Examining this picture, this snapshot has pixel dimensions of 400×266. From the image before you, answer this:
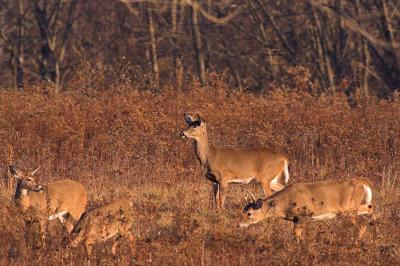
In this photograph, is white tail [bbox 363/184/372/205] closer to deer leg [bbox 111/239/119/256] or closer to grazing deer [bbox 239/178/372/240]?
grazing deer [bbox 239/178/372/240]

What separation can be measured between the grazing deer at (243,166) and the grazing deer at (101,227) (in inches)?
156

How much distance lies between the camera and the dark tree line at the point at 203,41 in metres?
26.7

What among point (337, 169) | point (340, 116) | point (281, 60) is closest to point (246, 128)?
point (340, 116)

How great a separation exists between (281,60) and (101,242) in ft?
67.1

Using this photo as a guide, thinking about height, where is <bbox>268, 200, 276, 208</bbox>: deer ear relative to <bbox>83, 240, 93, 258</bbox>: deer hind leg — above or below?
below

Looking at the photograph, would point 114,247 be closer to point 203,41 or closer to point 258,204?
point 258,204

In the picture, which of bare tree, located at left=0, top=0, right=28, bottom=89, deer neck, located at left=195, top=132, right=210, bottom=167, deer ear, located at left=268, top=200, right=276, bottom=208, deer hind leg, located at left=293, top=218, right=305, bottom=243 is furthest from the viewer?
bare tree, located at left=0, top=0, right=28, bottom=89

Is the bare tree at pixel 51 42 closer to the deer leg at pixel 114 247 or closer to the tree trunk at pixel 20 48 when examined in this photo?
the tree trunk at pixel 20 48

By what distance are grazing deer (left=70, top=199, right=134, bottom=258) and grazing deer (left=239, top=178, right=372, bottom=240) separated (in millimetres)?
1551

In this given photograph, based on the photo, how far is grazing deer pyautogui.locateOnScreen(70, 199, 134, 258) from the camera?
8.34 m

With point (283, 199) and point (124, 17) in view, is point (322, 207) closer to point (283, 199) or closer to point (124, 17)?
point (283, 199)

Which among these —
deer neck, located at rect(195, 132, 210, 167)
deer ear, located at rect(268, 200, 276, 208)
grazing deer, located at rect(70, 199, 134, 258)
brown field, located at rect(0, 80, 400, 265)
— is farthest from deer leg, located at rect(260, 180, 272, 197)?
grazing deer, located at rect(70, 199, 134, 258)

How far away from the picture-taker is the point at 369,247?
838 cm

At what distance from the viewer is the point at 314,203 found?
989cm
